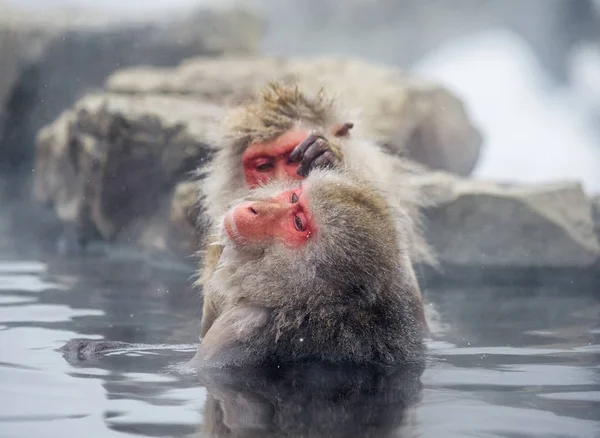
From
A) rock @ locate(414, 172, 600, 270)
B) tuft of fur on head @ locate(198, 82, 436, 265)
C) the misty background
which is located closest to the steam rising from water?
the misty background

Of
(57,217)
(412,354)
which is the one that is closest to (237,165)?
(412,354)

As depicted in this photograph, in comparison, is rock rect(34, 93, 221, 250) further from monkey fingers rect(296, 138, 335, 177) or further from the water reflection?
the water reflection

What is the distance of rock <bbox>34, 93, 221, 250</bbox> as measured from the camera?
24.0ft

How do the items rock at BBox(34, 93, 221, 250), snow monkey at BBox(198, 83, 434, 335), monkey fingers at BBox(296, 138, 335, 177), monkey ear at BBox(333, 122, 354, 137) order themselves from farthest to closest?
rock at BBox(34, 93, 221, 250)
monkey ear at BBox(333, 122, 354, 137)
snow monkey at BBox(198, 83, 434, 335)
monkey fingers at BBox(296, 138, 335, 177)

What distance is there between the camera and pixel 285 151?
4.45 metres

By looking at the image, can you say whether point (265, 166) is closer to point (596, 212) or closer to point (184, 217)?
point (184, 217)

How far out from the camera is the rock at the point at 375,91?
786cm

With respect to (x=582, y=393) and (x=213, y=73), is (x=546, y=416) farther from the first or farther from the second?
(x=213, y=73)

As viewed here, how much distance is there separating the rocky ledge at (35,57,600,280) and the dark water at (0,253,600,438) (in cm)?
100

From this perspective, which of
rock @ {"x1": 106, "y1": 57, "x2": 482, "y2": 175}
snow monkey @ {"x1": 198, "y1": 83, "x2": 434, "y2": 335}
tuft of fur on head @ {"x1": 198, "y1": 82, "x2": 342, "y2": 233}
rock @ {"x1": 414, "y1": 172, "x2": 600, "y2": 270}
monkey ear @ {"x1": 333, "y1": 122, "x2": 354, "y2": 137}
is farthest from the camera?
rock @ {"x1": 106, "y1": 57, "x2": 482, "y2": 175}

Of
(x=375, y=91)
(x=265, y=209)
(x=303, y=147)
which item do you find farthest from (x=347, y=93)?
(x=265, y=209)

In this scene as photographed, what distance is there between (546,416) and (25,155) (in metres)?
8.82

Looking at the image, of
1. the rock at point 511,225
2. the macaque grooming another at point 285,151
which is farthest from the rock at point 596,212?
the macaque grooming another at point 285,151

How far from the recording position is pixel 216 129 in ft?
16.6
